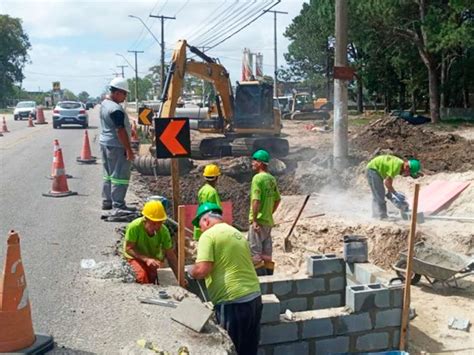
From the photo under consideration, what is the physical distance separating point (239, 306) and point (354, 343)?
1801 mm

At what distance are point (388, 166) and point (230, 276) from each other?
5360mm

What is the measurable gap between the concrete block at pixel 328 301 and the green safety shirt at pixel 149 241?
7.43ft

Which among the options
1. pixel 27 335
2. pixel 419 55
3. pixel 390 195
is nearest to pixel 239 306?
pixel 27 335

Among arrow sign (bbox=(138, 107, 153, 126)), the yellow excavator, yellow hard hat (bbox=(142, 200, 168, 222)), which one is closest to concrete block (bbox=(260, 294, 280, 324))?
yellow hard hat (bbox=(142, 200, 168, 222))

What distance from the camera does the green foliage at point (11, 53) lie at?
81938 millimetres

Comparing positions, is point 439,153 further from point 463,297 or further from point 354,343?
point 354,343

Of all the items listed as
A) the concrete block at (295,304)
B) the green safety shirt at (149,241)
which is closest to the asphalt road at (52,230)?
the green safety shirt at (149,241)

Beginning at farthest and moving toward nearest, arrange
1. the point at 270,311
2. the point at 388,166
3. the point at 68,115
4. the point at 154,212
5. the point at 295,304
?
1. the point at 68,115
2. the point at 388,166
3. the point at 295,304
4. the point at 270,311
5. the point at 154,212

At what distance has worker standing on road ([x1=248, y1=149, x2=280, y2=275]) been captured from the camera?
7.46 metres

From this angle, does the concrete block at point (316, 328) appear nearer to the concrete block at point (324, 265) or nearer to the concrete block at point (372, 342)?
the concrete block at point (372, 342)

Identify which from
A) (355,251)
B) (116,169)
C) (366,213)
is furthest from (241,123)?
(355,251)

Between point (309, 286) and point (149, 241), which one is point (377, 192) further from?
point (149, 241)

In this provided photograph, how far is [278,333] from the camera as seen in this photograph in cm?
580

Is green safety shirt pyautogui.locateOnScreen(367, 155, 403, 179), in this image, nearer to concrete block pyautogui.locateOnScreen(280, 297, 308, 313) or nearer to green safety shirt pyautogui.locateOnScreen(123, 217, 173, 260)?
concrete block pyautogui.locateOnScreen(280, 297, 308, 313)
